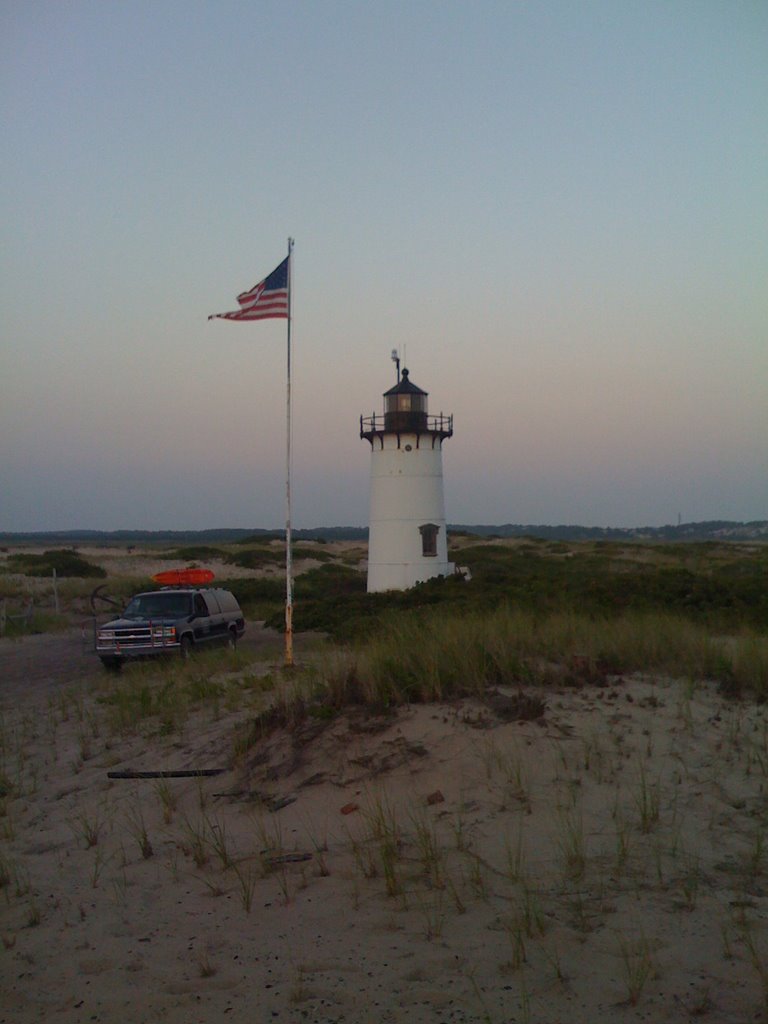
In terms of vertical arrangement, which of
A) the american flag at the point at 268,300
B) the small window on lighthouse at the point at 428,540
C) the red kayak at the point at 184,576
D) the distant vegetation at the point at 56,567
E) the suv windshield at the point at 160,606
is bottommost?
the distant vegetation at the point at 56,567

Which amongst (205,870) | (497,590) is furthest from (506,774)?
(497,590)

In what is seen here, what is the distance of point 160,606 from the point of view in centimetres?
1880

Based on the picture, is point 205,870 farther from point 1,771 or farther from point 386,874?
point 1,771

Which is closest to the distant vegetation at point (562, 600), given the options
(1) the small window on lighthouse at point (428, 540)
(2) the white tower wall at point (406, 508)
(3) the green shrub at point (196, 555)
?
(2) the white tower wall at point (406, 508)

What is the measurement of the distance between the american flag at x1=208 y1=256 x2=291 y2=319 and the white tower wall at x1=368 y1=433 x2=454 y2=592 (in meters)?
16.6

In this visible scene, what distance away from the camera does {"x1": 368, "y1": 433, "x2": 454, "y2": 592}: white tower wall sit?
31922mm

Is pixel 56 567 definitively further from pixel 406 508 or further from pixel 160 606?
pixel 160 606

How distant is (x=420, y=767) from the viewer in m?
7.62

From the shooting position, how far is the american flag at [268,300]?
1541 centimetres

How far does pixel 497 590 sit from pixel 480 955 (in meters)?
18.6

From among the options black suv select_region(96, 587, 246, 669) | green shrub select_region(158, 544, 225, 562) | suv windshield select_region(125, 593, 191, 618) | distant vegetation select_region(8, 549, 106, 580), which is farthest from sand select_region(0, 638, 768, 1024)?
green shrub select_region(158, 544, 225, 562)

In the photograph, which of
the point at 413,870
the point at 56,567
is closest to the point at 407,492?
the point at 56,567

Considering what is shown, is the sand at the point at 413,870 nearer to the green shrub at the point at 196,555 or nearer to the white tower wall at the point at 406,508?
the white tower wall at the point at 406,508

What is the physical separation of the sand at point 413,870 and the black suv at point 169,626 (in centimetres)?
767
